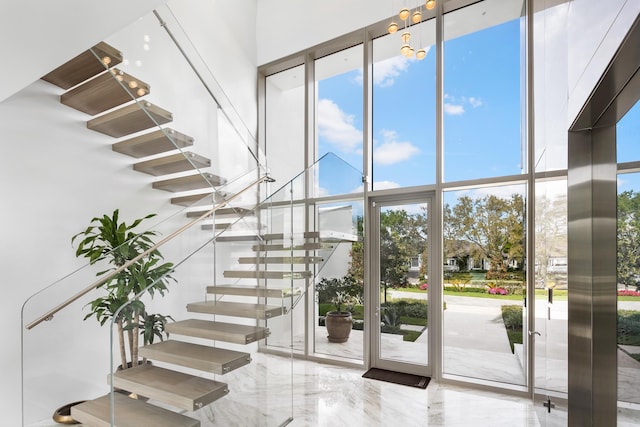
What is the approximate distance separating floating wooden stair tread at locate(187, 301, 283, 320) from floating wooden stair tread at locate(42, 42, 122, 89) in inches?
82.0

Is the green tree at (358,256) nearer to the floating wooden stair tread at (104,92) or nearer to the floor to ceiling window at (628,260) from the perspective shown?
the floating wooden stair tread at (104,92)

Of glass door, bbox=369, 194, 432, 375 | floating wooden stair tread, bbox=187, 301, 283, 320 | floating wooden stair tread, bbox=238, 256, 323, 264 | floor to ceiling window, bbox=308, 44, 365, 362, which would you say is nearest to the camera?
floating wooden stair tread, bbox=187, 301, 283, 320

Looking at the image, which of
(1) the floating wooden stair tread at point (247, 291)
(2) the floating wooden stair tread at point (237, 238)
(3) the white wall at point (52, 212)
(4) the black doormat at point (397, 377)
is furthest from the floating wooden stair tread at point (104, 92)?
(4) the black doormat at point (397, 377)

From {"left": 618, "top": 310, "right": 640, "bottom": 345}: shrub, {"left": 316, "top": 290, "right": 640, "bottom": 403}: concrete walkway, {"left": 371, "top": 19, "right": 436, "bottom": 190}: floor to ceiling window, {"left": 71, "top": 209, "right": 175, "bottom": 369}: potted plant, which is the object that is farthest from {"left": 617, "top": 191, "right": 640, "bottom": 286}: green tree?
{"left": 371, "top": 19, "right": 436, "bottom": 190}: floor to ceiling window

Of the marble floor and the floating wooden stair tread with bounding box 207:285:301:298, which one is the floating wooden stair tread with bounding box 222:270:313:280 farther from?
the marble floor

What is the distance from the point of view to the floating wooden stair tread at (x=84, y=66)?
282 centimetres

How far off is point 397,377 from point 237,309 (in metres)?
2.54

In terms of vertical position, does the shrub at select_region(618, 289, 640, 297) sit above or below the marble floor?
above

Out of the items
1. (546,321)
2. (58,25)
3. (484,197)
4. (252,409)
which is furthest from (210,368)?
(484,197)

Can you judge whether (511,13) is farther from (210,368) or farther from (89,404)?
(89,404)

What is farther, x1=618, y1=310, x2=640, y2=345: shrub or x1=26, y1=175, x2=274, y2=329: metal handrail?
x1=26, y1=175, x2=274, y2=329: metal handrail

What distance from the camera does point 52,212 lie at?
11.3 ft

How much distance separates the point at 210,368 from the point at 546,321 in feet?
8.78

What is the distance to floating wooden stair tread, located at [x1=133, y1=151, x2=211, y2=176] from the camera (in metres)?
3.46
